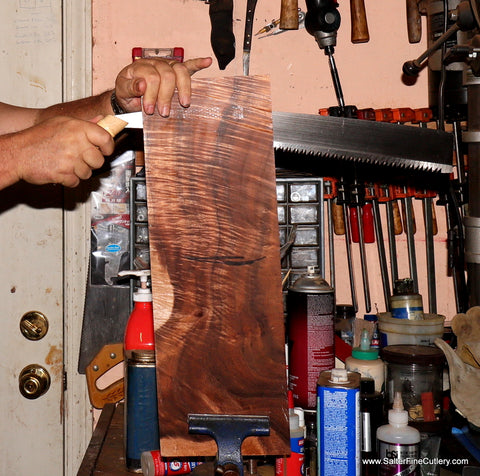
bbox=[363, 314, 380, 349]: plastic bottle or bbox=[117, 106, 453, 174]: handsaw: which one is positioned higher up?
bbox=[117, 106, 453, 174]: handsaw

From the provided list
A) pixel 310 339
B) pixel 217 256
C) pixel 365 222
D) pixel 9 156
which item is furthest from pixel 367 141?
pixel 365 222

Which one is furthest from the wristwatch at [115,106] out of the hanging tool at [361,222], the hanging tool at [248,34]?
the hanging tool at [361,222]

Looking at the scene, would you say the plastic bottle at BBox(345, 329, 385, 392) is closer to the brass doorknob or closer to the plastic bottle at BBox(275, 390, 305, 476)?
the plastic bottle at BBox(275, 390, 305, 476)

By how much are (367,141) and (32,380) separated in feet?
4.18

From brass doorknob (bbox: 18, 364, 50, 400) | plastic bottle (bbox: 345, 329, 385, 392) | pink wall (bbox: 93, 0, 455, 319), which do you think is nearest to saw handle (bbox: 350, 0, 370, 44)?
pink wall (bbox: 93, 0, 455, 319)

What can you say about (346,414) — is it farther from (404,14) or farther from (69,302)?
(404,14)

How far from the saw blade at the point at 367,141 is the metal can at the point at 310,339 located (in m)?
0.35

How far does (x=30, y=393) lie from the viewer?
181 centimetres

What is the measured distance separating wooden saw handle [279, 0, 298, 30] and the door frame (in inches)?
22.1

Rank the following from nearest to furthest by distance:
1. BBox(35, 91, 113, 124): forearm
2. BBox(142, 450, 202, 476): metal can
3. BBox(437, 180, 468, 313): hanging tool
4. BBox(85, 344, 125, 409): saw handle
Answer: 1. BBox(142, 450, 202, 476): metal can
2. BBox(35, 91, 113, 124): forearm
3. BBox(437, 180, 468, 313): hanging tool
4. BBox(85, 344, 125, 409): saw handle

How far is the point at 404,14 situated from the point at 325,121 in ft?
3.28

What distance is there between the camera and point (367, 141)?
1019 millimetres

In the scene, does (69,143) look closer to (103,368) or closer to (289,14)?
(103,368)

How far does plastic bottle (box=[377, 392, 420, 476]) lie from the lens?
1.04 metres
